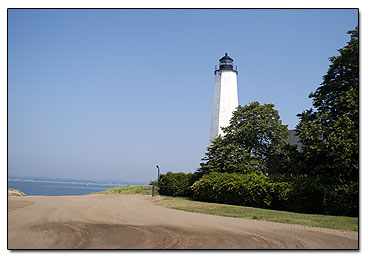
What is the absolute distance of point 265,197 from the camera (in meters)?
14.1

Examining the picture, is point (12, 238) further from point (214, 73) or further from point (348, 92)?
point (214, 73)

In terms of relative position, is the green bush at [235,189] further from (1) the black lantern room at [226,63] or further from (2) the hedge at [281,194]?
(1) the black lantern room at [226,63]

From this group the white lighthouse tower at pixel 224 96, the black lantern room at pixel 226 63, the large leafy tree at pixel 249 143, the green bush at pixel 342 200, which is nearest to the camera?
the green bush at pixel 342 200

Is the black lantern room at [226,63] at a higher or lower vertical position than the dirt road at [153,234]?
higher

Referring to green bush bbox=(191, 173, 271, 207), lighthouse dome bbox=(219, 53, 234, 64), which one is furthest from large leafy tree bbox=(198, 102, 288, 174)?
lighthouse dome bbox=(219, 53, 234, 64)

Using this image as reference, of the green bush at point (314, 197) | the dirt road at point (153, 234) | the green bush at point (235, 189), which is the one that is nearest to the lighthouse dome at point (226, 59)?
the green bush at point (235, 189)

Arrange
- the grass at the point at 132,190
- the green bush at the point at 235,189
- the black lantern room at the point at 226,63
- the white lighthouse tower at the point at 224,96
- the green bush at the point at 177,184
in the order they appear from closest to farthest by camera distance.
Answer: the green bush at the point at 235,189 < the green bush at the point at 177,184 < the grass at the point at 132,190 < the white lighthouse tower at the point at 224,96 < the black lantern room at the point at 226,63

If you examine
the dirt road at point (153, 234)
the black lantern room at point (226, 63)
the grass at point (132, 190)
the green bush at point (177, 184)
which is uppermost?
the black lantern room at point (226, 63)

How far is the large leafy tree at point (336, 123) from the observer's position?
1124cm

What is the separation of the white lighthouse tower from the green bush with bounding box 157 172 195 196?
505 cm

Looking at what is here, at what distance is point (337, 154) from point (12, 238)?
9.76 m

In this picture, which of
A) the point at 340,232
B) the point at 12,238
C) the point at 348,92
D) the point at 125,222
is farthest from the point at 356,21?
the point at 12,238

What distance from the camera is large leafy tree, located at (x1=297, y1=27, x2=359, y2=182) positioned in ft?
36.9

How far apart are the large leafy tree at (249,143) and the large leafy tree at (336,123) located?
5189 millimetres
